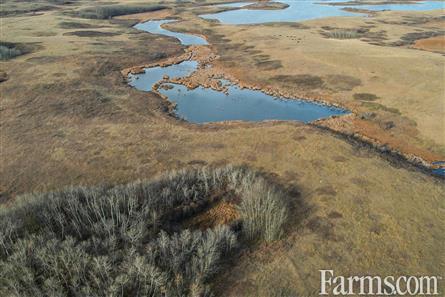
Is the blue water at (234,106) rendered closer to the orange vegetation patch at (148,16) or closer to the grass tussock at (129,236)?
the grass tussock at (129,236)

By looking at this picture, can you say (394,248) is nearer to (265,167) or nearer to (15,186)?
(265,167)

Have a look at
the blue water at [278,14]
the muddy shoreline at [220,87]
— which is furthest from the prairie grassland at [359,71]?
the blue water at [278,14]

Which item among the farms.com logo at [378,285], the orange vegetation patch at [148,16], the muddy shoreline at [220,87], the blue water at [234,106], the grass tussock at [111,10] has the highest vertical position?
the grass tussock at [111,10]

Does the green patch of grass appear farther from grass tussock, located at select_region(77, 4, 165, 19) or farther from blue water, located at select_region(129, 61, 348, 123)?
grass tussock, located at select_region(77, 4, 165, 19)

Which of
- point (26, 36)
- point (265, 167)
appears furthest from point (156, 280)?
point (26, 36)

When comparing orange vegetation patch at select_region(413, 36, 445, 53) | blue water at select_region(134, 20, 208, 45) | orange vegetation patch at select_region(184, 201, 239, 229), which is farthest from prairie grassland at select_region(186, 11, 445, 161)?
orange vegetation patch at select_region(184, 201, 239, 229)
